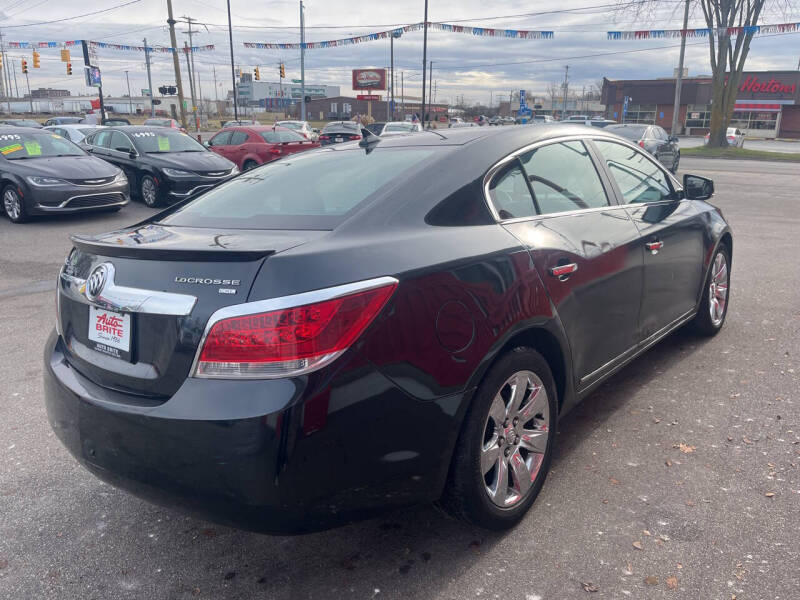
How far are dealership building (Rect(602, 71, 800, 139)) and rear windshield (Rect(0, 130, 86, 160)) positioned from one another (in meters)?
62.1

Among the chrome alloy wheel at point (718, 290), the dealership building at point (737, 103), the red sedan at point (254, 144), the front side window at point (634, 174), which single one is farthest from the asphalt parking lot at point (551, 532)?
the dealership building at point (737, 103)

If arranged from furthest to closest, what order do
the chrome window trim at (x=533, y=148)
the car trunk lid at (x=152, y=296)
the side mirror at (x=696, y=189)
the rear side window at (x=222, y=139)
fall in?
the rear side window at (x=222, y=139)
the side mirror at (x=696, y=189)
the chrome window trim at (x=533, y=148)
the car trunk lid at (x=152, y=296)

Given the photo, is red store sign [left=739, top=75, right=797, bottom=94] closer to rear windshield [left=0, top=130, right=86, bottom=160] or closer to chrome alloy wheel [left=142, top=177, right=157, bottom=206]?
chrome alloy wheel [left=142, top=177, right=157, bottom=206]

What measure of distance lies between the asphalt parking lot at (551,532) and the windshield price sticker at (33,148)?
882 centimetres

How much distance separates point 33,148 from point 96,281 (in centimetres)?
1087

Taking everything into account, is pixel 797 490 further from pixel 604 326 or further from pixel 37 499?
pixel 37 499

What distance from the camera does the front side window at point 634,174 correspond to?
3.76 metres

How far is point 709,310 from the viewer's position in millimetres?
4805

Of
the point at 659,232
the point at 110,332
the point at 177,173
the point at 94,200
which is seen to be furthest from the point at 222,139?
the point at 110,332

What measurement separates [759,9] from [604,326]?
3445 centimetres

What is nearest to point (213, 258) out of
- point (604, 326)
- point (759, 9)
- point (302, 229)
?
point (302, 229)

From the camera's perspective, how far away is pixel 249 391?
1971 mm

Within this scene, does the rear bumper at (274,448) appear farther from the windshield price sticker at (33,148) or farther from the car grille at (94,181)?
the windshield price sticker at (33,148)

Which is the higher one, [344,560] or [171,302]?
[171,302]
